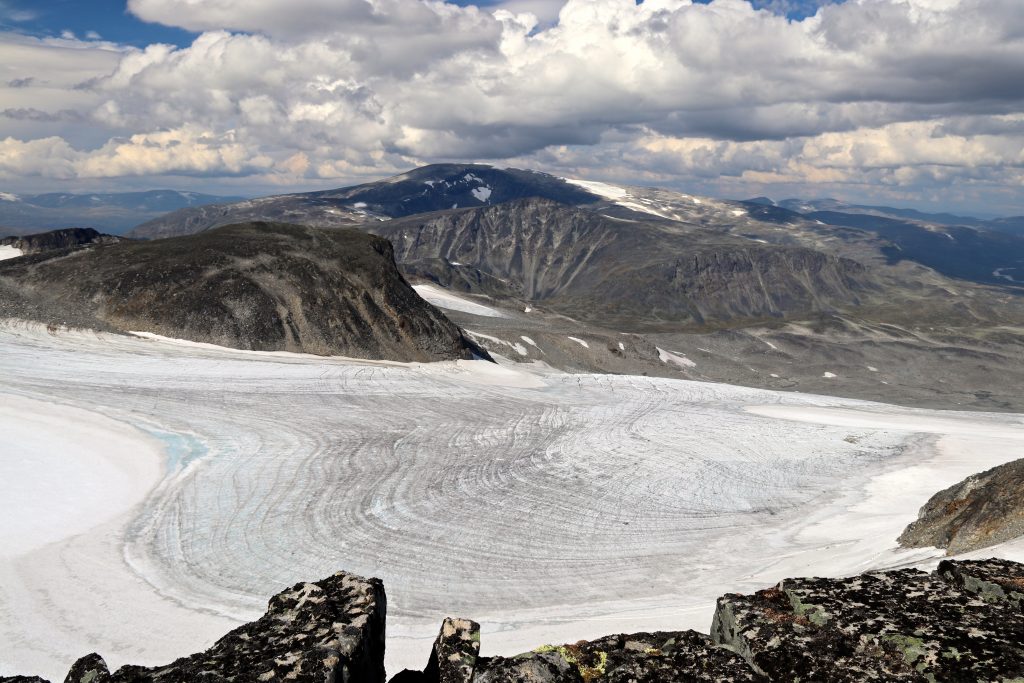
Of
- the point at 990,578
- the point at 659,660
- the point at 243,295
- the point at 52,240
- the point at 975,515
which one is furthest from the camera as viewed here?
the point at 52,240

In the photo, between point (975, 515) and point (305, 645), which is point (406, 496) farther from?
point (305, 645)

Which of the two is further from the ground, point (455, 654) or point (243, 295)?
point (243, 295)

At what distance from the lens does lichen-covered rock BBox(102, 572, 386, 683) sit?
547 cm

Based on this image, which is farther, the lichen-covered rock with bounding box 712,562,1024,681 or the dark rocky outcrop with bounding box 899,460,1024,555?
the dark rocky outcrop with bounding box 899,460,1024,555

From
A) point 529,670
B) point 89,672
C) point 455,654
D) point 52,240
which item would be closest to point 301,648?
point 455,654

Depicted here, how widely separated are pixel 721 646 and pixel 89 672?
517 centimetres

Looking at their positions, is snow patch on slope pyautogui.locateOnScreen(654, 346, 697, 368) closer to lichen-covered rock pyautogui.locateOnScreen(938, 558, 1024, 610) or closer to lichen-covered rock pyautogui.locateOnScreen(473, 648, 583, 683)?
lichen-covered rock pyautogui.locateOnScreen(938, 558, 1024, 610)

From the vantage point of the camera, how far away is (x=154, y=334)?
45094 mm

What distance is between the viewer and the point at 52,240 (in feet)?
315

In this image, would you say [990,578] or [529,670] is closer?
[529,670]

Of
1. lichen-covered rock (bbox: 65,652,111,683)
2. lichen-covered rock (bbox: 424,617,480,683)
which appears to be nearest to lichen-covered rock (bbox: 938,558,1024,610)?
lichen-covered rock (bbox: 424,617,480,683)

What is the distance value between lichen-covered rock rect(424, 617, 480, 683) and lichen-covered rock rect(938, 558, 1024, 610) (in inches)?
186

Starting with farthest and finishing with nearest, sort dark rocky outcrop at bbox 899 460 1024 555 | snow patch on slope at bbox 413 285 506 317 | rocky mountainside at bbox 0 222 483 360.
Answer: snow patch on slope at bbox 413 285 506 317, rocky mountainside at bbox 0 222 483 360, dark rocky outcrop at bbox 899 460 1024 555

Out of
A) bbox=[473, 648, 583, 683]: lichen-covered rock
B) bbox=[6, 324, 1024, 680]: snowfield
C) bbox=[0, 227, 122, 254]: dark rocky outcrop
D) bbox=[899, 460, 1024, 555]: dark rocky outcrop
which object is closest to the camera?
bbox=[473, 648, 583, 683]: lichen-covered rock
